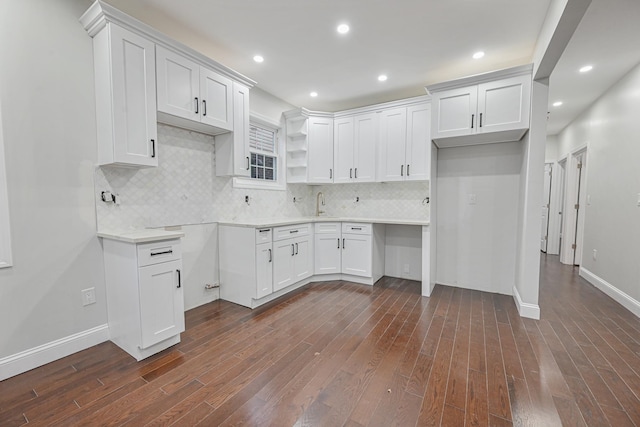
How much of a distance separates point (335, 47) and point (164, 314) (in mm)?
3052

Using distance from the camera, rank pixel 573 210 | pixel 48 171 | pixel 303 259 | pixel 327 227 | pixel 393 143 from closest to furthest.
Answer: pixel 48 171
pixel 303 259
pixel 393 143
pixel 327 227
pixel 573 210

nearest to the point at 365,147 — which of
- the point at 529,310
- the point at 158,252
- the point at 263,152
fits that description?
the point at 263,152

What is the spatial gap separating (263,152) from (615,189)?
15.7 feet

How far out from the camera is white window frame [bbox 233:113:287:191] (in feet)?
12.5

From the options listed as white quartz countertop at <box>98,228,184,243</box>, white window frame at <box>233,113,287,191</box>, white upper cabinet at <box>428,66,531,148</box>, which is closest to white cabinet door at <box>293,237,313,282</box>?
white window frame at <box>233,113,287,191</box>

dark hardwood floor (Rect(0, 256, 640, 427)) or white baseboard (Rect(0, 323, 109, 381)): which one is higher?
white baseboard (Rect(0, 323, 109, 381))

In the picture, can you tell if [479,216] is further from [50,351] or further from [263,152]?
[50,351]

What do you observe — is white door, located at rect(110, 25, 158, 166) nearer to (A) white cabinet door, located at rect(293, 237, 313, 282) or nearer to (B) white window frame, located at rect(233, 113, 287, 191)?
(B) white window frame, located at rect(233, 113, 287, 191)

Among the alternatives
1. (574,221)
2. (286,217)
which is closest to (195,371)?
(286,217)

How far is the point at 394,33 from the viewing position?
265 centimetres

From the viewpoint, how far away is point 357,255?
13.2ft

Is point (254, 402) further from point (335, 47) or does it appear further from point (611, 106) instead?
point (611, 106)

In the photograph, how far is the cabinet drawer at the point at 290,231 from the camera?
3.35m

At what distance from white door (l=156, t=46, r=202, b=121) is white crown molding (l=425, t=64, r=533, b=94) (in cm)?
271
